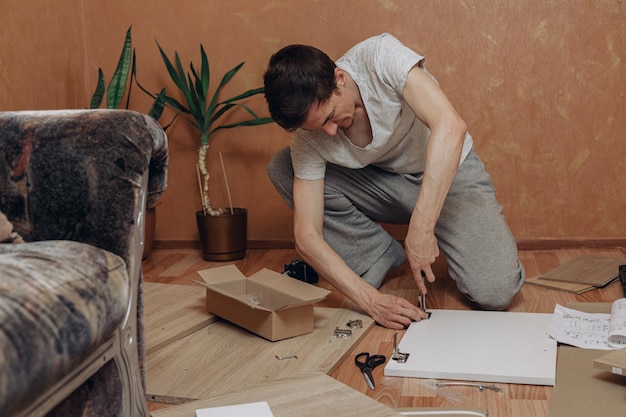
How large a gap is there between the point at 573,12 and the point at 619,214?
76 centimetres

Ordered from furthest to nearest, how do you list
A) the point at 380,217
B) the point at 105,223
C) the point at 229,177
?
the point at 229,177
the point at 380,217
the point at 105,223

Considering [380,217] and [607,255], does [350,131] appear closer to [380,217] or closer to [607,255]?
[380,217]

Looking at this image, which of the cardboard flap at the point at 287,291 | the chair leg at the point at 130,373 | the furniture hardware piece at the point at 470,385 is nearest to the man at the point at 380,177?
the cardboard flap at the point at 287,291

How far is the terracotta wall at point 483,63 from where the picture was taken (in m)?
2.72

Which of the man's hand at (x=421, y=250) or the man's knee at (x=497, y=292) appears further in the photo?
the man's knee at (x=497, y=292)

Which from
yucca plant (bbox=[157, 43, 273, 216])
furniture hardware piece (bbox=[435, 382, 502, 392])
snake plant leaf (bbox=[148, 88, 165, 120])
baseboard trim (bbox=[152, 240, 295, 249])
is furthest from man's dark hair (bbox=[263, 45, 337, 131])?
baseboard trim (bbox=[152, 240, 295, 249])

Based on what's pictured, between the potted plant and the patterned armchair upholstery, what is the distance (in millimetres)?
1592

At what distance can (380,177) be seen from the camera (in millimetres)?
2264

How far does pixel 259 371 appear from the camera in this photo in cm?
167

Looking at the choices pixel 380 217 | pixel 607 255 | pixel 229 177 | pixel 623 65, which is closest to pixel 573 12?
pixel 623 65

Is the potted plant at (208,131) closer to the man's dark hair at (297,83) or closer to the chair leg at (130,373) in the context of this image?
the man's dark hair at (297,83)

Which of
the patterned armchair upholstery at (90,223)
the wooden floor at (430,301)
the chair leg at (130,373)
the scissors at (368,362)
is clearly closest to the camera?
the patterned armchair upholstery at (90,223)

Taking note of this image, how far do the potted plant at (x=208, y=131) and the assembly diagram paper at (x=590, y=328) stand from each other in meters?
1.31

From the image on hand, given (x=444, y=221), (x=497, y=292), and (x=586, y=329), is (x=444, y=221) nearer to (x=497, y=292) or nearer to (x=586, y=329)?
(x=497, y=292)
